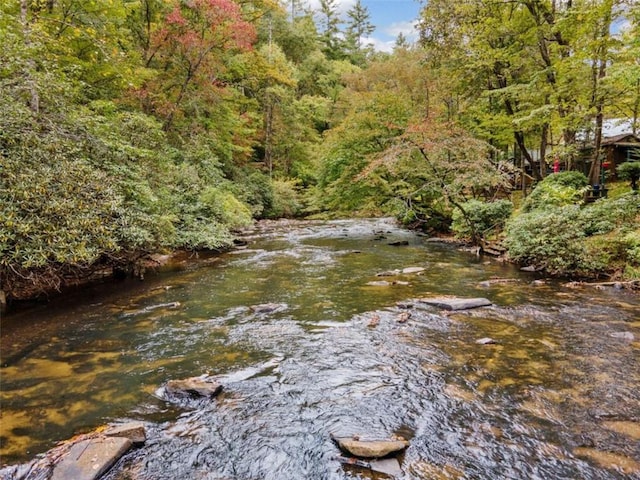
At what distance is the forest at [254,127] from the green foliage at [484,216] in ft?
0.23

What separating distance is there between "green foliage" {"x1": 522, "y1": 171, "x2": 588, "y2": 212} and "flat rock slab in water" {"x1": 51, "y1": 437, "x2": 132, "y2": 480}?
11475mm

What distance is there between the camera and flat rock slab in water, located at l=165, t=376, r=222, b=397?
4.12 meters

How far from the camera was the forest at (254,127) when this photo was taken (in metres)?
6.58

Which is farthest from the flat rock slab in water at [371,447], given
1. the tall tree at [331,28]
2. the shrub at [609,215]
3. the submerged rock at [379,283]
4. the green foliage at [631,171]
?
the tall tree at [331,28]

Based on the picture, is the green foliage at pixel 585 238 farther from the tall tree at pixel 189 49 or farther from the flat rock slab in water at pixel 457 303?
the tall tree at pixel 189 49

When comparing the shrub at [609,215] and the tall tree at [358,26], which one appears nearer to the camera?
the shrub at [609,215]

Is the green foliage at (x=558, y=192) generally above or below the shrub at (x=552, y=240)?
above

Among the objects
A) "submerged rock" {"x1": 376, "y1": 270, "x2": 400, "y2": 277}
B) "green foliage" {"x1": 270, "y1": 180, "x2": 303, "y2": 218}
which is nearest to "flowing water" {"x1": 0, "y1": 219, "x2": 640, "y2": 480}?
"submerged rock" {"x1": 376, "y1": 270, "x2": 400, "y2": 277}

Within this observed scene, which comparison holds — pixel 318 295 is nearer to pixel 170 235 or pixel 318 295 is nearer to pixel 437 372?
pixel 437 372

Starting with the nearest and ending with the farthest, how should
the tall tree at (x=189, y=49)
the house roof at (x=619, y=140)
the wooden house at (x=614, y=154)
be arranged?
the tall tree at (x=189, y=49) → the wooden house at (x=614, y=154) → the house roof at (x=619, y=140)

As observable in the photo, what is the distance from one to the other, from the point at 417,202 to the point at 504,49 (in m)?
6.85

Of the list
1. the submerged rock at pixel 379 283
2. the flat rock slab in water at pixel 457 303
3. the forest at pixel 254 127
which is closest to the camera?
the forest at pixel 254 127

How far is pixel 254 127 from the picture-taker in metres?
26.0

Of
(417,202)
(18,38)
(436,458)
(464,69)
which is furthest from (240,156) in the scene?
(436,458)
